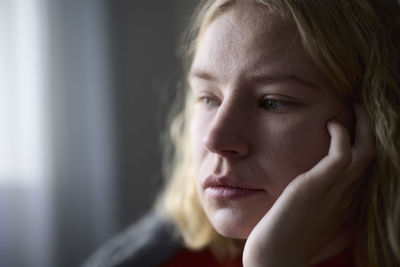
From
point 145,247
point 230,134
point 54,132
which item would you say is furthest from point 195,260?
point 54,132

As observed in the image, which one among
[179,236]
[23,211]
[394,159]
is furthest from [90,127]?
[394,159]

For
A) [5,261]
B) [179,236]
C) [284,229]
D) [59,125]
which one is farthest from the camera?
[59,125]

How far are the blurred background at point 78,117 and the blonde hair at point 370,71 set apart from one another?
1.04 meters

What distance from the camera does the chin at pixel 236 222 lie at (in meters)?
0.74

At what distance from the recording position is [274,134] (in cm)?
71

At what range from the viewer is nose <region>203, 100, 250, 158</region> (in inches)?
27.8

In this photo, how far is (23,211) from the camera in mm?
1608

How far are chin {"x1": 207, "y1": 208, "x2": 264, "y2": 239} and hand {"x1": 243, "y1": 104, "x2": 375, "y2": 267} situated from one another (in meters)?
0.03

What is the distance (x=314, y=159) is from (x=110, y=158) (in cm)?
129

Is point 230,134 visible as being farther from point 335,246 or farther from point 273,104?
point 335,246

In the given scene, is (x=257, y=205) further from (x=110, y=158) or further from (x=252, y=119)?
(x=110, y=158)

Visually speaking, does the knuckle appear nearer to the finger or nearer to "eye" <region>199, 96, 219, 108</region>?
the finger

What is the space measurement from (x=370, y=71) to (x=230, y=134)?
0.82 ft

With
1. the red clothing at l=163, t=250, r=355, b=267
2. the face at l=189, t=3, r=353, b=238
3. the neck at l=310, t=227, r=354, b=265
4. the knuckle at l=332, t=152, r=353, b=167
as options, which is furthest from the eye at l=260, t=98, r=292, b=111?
the red clothing at l=163, t=250, r=355, b=267
